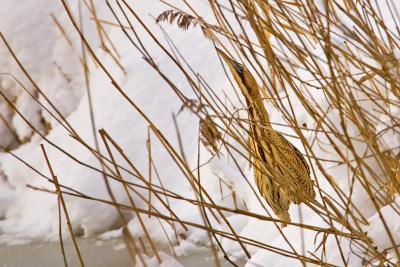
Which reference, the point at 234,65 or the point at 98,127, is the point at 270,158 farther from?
the point at 98,127

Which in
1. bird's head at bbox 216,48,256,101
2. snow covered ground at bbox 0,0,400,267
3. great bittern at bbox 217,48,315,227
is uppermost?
snow covered ground at bbox 0,0,400,267

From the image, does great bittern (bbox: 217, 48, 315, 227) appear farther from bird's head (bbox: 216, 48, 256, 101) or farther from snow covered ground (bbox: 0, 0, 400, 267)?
snow covered ground (bbox: 0, 0, 400, 267)

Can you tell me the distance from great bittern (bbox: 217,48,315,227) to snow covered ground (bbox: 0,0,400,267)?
337mm

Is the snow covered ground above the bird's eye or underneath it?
above

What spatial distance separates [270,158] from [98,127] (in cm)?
119

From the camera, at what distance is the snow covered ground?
5.59ft

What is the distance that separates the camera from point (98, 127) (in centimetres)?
204

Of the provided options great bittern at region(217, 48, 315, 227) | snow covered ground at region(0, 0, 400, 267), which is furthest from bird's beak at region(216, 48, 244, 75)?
snow covered ground at region(0, 0, 400, 267)

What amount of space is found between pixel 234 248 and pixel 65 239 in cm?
55

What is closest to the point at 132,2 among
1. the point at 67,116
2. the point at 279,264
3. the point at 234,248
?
the point at 67,116

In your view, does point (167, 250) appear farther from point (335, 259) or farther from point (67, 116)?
point (67, 116)

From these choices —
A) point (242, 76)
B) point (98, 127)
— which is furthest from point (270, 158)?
point (98, 127)

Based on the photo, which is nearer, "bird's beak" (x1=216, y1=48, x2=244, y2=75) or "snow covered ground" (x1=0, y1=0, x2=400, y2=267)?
"bird's beak" (x1=216, y1=48, x2=244, y2=75)

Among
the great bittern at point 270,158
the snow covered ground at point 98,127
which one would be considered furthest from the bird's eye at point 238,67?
the snow covered ground at point 98,127
